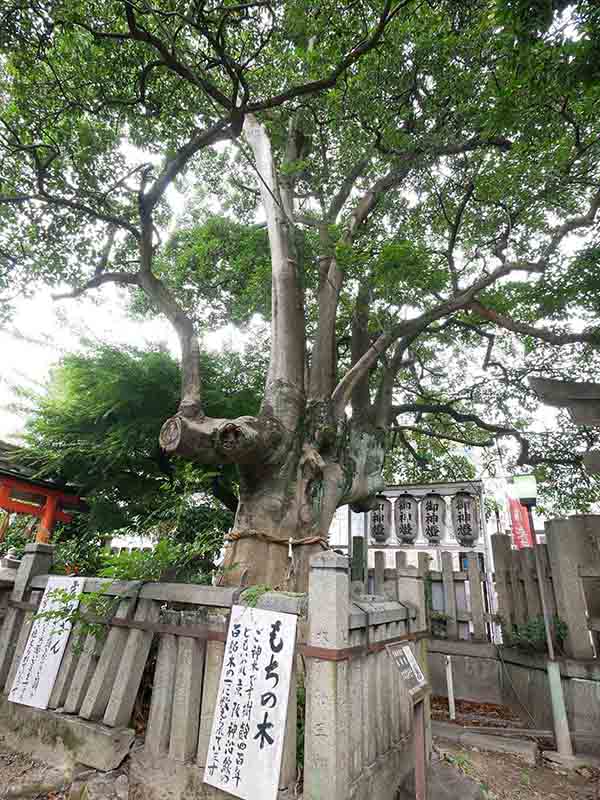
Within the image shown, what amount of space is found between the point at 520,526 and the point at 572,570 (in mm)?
1963

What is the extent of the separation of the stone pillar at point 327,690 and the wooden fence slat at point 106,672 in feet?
5.70

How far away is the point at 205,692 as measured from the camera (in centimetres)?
299

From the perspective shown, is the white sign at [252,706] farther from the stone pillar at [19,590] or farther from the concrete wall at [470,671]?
the concrete wall at [470,671]

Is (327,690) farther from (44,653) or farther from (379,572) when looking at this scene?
(379,572)

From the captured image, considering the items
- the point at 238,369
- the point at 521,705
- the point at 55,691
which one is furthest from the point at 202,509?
the point at 521,705

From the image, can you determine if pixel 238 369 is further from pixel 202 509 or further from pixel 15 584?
pixel 15 584

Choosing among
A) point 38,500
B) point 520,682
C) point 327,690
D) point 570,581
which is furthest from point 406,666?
point 38,500

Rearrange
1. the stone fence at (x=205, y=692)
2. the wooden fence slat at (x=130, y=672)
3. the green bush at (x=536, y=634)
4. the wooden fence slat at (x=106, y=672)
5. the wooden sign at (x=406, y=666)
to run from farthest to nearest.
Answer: the green bush at (x=536, y=634)
the wooden fence slat at (x=106, y=672)
the wooden fence slat at (x=130, y=672)
the wooden sign at (x=406, y=666)
the stone fence at (x=205, y=692)

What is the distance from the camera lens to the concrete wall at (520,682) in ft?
15.7

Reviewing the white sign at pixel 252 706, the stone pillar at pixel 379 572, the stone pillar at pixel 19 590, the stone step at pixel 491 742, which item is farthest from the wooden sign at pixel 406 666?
the stone pillar at pixel 379 572

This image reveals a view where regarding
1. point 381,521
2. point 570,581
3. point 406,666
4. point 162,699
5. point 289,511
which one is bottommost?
point 162,699

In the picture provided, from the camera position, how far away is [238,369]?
9.05m

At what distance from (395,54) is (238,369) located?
586cm

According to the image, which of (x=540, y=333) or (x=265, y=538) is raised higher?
(x=540, y=333)
